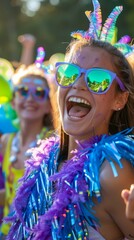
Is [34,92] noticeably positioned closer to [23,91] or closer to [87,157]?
[23,91]

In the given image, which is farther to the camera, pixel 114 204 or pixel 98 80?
pixel 98 80

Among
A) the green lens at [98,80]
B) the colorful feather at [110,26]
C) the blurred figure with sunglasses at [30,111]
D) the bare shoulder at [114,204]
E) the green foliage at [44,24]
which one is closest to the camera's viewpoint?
the bare shoulder at [114,204]

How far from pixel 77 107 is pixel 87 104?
77mm

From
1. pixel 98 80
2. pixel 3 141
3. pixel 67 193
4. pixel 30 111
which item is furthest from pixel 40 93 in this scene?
pixel 67 193

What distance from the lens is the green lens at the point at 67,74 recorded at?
287cm

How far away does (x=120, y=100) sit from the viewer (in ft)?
9.67

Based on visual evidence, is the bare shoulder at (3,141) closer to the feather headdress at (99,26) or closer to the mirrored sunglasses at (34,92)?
the mirrored sunglasses at (34,92)

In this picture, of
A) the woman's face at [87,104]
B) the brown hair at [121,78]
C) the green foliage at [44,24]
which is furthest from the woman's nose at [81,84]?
the green foliage at [44,24]

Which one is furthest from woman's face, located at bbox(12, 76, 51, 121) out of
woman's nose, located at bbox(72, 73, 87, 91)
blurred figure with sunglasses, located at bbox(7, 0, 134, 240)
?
woman's nose, located at bbox(72, 73, 87, 91)

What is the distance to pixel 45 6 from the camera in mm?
20766

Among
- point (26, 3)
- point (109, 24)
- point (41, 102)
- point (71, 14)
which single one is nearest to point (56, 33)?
point (71, 14)

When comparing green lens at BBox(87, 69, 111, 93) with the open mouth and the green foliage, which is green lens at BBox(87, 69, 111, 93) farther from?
the green foliage

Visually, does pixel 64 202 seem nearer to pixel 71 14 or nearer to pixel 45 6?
pixel 71 14

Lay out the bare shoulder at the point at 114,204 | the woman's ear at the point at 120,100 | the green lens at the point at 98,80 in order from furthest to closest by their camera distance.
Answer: the woman's ear at the point at 120,100, the green lens at the point at 98,80, the bare shoulder at the point at 114,204
